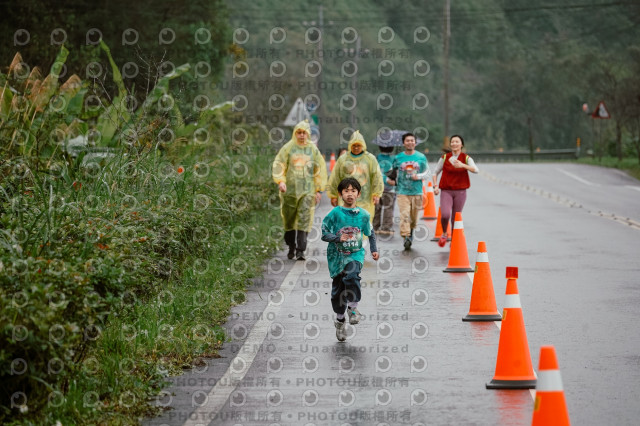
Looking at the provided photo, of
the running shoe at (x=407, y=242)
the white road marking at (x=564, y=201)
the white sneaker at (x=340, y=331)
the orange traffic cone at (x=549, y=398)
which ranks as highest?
the orange traffic cone at (x=549, y=398)

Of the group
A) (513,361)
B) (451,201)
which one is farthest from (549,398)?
(451,201)

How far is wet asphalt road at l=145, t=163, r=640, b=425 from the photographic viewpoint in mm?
7848

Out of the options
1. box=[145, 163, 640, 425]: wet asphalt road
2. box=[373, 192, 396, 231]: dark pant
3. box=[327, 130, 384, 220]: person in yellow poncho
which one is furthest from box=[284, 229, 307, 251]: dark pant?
box=[373, 192, 396, 231]: dark pant

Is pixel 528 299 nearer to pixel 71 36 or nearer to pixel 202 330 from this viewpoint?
pixel 202 330

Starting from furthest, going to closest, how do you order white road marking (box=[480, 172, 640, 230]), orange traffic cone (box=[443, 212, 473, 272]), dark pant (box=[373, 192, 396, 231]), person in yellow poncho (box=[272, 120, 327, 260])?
white road marking (box=[480, 172, 640, 230]) < dark pant (box=[373, 192, 396, 231]) < person in yellow poncho (box=[272, 120, 327, 260]) < orange traffic cone (box=[443, 212, 473, 272])

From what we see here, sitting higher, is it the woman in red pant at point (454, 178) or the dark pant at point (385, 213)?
the woman in red pant at point (454, 178)

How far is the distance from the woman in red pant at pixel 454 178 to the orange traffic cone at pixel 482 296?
6.38 m

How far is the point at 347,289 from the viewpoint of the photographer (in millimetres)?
10641

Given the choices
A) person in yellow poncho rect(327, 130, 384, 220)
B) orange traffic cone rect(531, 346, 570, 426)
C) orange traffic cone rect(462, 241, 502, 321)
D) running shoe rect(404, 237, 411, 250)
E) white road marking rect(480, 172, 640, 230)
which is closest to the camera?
orange traffic cone rect(531, 346, 570, 426)

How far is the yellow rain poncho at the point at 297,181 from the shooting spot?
1684cm

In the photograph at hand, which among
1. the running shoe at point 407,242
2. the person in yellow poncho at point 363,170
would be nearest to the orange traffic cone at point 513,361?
the person in yellow poncho at point 363,170

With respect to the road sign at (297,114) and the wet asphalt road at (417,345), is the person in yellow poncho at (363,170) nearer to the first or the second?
the wet asphalt road at (417,345)

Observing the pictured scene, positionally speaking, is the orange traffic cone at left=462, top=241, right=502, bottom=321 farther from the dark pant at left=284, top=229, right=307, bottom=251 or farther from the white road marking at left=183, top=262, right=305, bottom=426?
the dark pant at left=284, top=229, right=307, bottom=251

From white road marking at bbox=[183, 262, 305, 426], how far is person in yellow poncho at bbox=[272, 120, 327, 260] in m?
3.31
